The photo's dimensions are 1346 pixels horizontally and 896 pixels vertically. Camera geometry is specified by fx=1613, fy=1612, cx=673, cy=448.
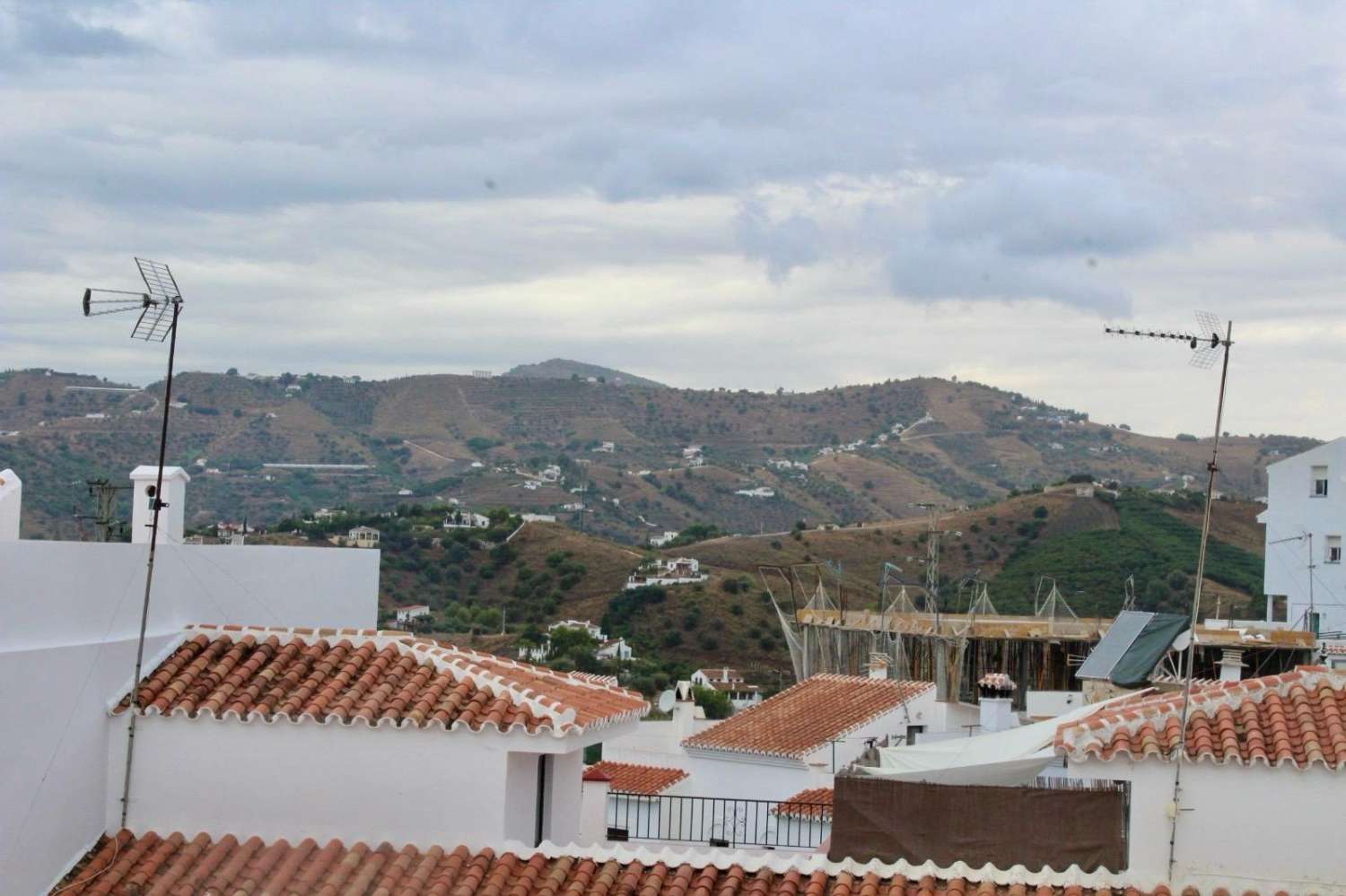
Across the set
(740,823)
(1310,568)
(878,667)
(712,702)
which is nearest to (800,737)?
(740,823)

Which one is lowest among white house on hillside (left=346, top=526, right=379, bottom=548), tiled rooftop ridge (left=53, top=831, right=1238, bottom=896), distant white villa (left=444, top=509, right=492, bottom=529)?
tiled rooftop ridge (left=53, top=831, right=1238, bottom=896)

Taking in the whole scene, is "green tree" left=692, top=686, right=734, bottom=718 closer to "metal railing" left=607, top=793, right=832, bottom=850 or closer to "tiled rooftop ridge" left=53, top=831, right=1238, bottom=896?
"metal railing" left=607, top=793, right=832, bottom=850

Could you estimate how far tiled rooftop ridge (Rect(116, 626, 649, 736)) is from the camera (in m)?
13.1

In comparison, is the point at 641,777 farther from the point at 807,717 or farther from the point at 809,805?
the point at 809,805

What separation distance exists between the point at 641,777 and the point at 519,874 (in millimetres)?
13473

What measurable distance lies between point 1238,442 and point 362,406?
252 ft

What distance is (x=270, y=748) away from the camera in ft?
43.2

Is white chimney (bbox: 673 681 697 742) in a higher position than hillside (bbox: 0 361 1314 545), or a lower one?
lower

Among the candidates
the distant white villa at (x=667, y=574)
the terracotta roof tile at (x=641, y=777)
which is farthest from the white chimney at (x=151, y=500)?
the distant white villa at (x=667, y=574)

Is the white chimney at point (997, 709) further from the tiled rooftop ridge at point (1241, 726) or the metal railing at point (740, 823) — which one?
the tiled rooftop ridge at point (1241, 726)

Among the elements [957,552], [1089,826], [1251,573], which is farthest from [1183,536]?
[1089,826]

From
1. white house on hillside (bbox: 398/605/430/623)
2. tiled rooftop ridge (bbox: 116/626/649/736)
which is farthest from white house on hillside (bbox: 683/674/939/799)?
white house on hillside (bbox: 398/605/430/623)

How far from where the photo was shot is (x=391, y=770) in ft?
42.9

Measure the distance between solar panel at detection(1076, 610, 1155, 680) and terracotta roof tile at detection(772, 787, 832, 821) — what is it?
4932mm
